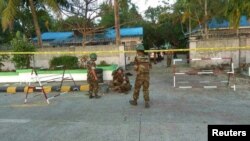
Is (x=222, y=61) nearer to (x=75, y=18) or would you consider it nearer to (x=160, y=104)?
(x=160, y=104)

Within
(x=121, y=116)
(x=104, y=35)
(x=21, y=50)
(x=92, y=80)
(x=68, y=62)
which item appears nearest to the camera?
(x=121, y=116)

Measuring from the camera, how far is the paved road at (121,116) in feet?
20.1

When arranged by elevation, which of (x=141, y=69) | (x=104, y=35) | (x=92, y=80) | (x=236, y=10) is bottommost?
(x=92, y=80)

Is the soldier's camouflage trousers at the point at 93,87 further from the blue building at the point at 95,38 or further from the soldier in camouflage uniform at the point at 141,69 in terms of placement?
the blue building at the point at 95,38

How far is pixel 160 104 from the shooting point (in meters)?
8.91

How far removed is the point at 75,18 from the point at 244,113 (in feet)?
58.6

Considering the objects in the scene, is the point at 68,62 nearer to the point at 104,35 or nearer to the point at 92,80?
the point at 92,80

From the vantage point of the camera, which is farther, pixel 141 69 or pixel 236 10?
pixel 236 10

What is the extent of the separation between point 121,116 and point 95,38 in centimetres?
1932

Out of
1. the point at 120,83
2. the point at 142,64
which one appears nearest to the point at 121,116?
the point at 142,64

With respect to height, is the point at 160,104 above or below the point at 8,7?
below

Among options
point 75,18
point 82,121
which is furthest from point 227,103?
point 75,18

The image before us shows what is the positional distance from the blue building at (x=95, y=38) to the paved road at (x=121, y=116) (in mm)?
13636

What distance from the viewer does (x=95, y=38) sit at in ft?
86.6
